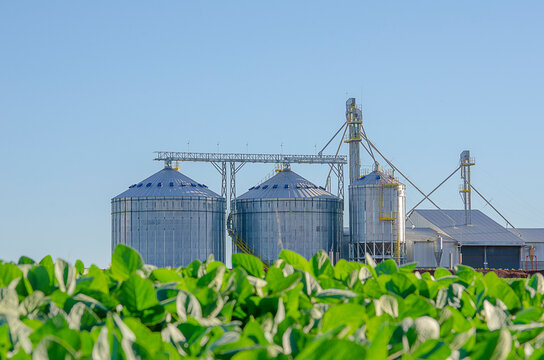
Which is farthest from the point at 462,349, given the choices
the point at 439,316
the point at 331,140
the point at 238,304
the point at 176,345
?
the point at 331,140

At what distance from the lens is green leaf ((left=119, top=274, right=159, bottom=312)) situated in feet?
9.51

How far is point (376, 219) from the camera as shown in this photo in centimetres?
4281

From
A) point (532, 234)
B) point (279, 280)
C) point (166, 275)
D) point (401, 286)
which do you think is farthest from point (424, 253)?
point (279, 280)

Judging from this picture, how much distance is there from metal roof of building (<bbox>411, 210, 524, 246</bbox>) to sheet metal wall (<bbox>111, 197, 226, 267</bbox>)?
17751mm

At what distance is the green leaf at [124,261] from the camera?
11.5 ft

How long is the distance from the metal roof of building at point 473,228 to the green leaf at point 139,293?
47.7 meters

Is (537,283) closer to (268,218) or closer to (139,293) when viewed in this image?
(139,293)

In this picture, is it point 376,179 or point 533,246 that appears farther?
point 533,246

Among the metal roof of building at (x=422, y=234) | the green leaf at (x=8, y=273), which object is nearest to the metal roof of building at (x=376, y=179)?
the metal roof of building at (x=422, y=234)

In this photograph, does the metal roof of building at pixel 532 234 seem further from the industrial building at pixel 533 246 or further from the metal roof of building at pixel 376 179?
the metal roof of building at pixel 376 179

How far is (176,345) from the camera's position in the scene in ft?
7.73

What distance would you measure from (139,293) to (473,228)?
51.7m

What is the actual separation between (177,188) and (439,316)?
130 feet

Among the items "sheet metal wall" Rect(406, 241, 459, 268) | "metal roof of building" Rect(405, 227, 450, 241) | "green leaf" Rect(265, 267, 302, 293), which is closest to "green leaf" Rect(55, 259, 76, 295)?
"green leaf" Rect(265, 267, 302, 293)
